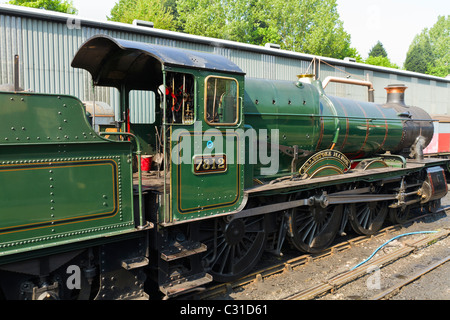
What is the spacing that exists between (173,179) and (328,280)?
10.5ft

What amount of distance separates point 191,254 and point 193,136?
1.49 m

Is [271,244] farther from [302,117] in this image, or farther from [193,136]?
[193,136]

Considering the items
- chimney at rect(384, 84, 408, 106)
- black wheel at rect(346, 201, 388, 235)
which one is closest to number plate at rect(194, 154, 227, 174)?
black wheel at rect(346, 201, 388, 235)

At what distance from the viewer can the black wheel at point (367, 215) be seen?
7591 mm

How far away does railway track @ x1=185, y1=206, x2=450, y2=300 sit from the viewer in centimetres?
526

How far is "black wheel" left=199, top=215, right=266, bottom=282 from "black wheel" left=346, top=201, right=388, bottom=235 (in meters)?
2.58

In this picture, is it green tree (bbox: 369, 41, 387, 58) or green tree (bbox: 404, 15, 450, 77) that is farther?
green tree (bbox: 369, 41, 387, 58)

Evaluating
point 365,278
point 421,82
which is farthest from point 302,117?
point 421,82

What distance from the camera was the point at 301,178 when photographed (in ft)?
20.6

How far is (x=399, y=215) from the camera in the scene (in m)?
9.10

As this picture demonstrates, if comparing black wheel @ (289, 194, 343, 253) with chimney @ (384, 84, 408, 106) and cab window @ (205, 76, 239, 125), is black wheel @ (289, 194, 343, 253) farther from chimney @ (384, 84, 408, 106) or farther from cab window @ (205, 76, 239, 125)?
chimney @ (384, 84, 408, 106)

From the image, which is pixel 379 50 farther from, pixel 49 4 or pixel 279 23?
pixel 49 4

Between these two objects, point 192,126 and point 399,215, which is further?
point 399,215

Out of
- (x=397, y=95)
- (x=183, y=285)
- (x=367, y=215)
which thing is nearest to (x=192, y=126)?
(x=183, y=285)
